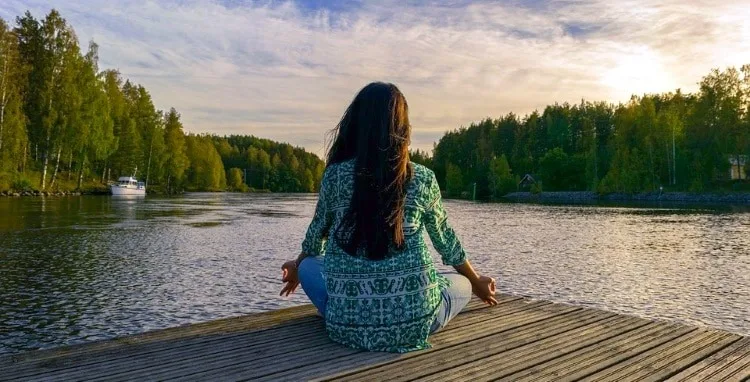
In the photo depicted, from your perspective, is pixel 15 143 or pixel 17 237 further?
pixel 15 143

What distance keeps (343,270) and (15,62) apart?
5809cm

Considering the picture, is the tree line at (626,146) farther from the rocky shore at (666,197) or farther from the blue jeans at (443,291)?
the blue jeans at (443,291)

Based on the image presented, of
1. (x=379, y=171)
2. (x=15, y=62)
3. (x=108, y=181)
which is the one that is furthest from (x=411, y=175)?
(x=108, y=181)

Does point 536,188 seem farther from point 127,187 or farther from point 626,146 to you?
point 127,187

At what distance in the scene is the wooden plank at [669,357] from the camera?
3881 mm

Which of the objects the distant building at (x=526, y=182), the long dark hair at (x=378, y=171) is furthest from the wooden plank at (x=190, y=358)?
the distant building at (x=526, y=182)

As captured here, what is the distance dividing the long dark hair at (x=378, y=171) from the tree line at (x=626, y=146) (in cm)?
7746

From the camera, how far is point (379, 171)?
3844mm

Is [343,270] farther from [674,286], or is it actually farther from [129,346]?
[674,286]

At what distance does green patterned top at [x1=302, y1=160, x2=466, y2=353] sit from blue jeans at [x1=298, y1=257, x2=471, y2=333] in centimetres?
29

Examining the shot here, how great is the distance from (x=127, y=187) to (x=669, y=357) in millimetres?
70089

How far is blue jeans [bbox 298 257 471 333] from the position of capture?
4564 mm

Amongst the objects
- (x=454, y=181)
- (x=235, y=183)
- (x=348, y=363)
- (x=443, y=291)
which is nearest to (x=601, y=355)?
(x=443, y=291)

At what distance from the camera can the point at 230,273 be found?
13.9 metres
